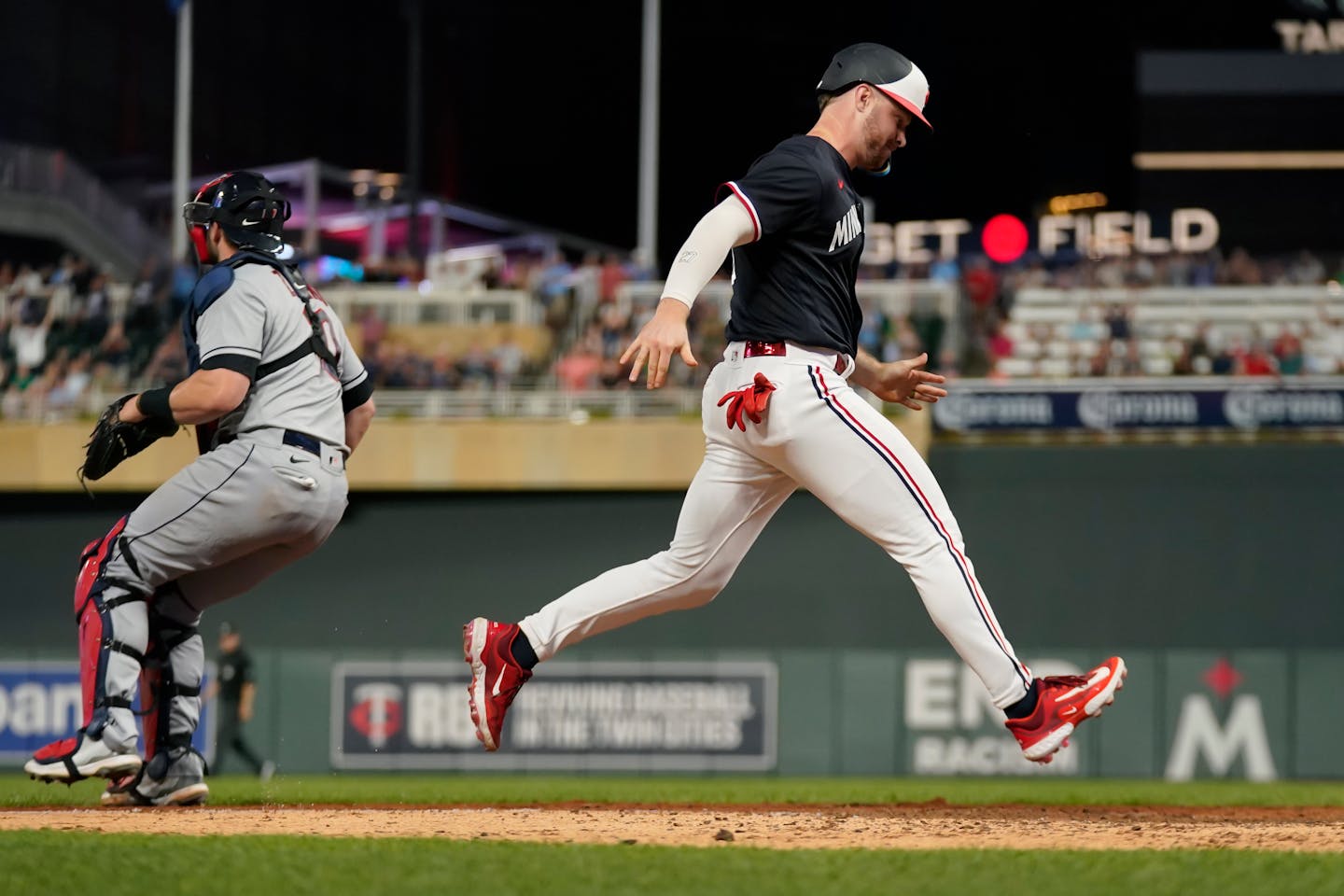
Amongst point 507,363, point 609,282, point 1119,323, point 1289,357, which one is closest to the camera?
point 1289,357

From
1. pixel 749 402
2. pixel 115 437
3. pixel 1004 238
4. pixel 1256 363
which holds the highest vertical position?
pixel 1004 238

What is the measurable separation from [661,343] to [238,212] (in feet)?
5.88

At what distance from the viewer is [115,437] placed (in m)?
5.62

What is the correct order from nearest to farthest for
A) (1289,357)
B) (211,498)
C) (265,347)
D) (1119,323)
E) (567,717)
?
(211,498)
(265,347)
(567,717)
(1289,357)
(1119,323)

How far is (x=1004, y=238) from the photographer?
2742 centimetres

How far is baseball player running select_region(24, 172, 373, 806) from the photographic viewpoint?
5391 mm

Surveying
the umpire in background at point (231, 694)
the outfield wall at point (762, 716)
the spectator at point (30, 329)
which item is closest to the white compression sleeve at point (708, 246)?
the umpire in background at point (231, 694)

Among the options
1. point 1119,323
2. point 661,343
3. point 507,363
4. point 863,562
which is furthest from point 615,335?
point 661,343

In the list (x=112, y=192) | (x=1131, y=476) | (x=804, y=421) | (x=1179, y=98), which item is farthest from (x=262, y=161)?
(x=804, y=421)

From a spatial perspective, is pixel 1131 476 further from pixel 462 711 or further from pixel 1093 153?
pixel 1093 153

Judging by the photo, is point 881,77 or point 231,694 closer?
point 881,77

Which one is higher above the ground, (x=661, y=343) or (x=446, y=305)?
(x=446, y=305)

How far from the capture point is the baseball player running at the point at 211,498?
212 inches

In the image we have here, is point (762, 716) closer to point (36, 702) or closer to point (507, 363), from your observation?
point (507, 363)
